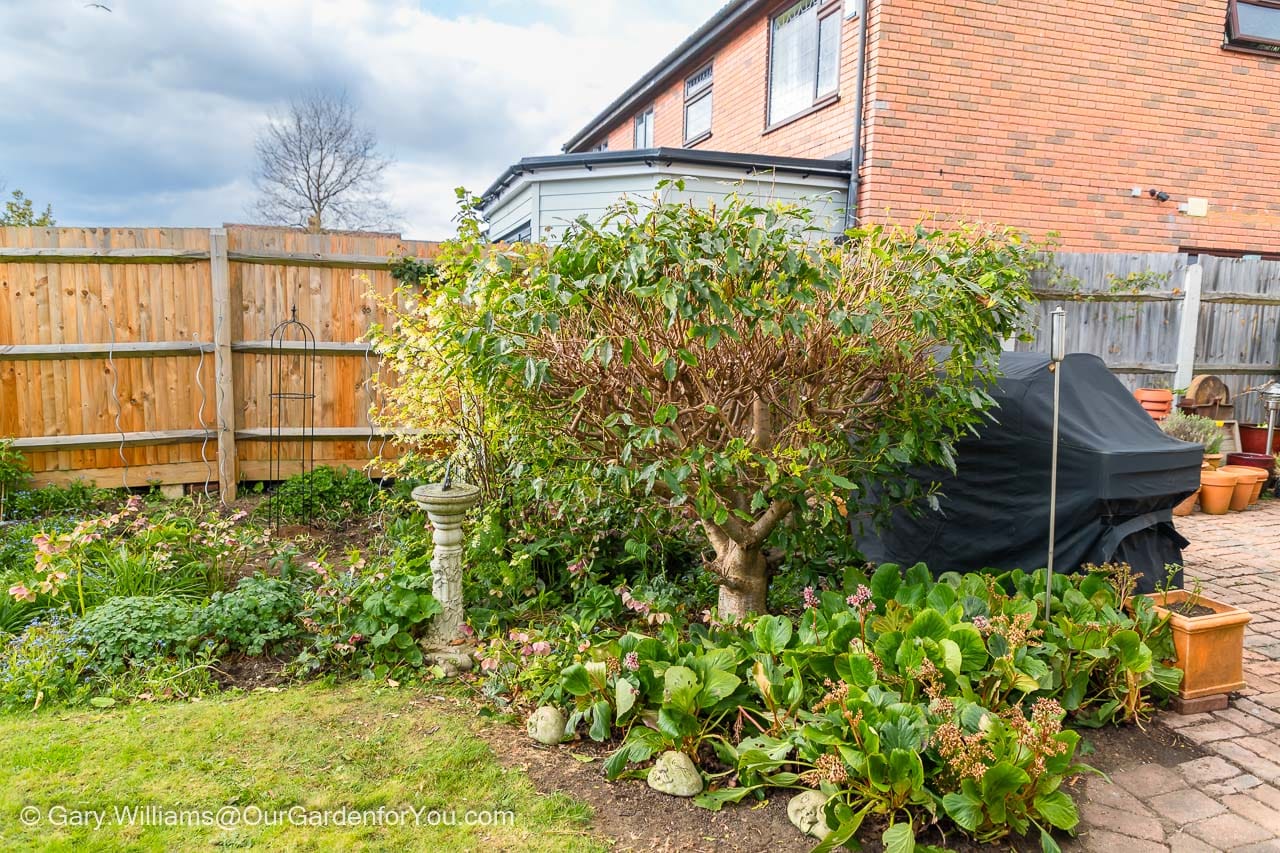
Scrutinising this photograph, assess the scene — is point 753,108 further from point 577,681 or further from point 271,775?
point 271,775

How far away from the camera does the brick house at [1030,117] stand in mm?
8336

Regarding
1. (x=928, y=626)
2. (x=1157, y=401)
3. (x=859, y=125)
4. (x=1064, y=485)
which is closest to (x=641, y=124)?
(x=859, y=125)

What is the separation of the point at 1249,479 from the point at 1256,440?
1421 mm

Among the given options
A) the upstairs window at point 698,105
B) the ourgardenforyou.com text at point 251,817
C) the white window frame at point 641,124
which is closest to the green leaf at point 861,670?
the ourgardenforyou.com text at point 251,817

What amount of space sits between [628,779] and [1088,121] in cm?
944

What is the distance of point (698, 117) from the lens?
12.9 meters

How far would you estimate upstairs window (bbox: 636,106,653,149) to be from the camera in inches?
594

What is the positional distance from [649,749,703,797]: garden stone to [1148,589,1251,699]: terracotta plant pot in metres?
2.26

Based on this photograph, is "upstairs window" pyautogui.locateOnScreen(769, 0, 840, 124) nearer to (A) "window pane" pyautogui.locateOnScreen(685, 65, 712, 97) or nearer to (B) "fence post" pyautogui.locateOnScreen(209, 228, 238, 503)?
(A) "window pane" pyautogui.locateOnScreen(685, 65, 712, 97)

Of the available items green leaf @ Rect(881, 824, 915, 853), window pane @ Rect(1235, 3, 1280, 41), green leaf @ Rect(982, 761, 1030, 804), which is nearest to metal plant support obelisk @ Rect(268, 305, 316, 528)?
green leaf @ Rect(881, 824, 915, 853)

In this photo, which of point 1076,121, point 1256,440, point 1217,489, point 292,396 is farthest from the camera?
point 1076,121

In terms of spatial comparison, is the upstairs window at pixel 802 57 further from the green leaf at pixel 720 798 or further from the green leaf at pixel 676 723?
the green leaf at pixel 720 798

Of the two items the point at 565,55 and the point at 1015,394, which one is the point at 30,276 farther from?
the point at 1015,394

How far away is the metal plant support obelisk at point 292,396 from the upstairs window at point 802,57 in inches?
249
